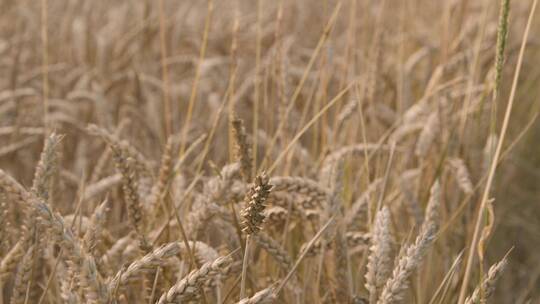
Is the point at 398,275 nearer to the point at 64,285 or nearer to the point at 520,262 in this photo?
the point at 64,285

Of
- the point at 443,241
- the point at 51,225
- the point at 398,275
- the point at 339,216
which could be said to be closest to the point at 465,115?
the point at 443,241

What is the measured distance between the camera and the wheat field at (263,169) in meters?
0.84

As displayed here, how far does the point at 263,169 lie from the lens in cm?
117

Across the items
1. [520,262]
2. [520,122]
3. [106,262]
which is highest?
[106,262]

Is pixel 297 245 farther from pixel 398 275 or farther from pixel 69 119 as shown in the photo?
pixel 69 119

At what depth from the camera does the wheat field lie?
84 cm

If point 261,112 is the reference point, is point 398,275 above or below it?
above

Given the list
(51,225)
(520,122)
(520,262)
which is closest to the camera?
(51,225)

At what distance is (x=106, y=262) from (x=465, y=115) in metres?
0.83

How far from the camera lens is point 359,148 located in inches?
53.5

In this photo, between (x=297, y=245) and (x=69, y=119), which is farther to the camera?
(x=69, y=119)

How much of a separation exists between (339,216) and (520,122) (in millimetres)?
1746

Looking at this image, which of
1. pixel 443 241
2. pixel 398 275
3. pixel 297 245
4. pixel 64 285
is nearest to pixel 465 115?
pixel 443 241

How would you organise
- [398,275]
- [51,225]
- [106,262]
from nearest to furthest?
1. [51,225]
2. [398,275]
3. [106,262]
